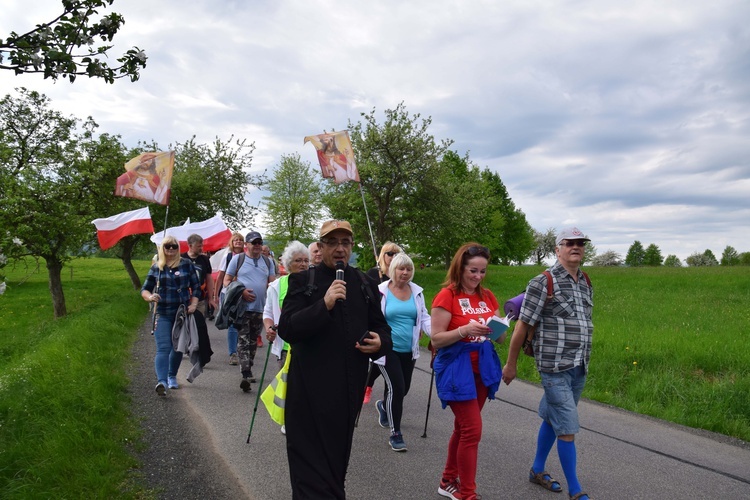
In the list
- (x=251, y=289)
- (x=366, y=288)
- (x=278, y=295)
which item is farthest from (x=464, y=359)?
(x=251, y=289)

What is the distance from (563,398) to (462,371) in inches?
29.6

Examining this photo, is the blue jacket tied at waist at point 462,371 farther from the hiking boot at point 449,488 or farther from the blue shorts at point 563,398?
the hiking boot at point 449,488

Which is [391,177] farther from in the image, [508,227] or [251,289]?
[508,227]

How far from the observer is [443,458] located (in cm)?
489

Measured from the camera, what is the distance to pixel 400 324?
5.53 metres

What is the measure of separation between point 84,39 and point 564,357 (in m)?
4.15

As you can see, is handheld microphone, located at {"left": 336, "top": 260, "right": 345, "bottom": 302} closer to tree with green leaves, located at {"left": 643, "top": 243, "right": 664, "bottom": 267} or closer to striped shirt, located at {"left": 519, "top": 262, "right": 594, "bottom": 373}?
striped shirt, located at {"left": 519, "top": 262, "right": 594, "bottom": 373}

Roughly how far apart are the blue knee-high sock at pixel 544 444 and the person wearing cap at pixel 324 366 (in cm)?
188

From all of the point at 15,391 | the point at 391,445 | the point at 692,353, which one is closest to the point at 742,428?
the point at 692,353

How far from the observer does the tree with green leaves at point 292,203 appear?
174 feet

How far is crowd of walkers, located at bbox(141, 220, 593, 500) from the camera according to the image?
3006 mm

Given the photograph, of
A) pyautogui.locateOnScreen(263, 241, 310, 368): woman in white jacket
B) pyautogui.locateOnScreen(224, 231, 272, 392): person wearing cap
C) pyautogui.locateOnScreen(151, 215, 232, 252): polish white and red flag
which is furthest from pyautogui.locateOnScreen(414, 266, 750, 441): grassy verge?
pyautogui.locateOnScreen(151, 215, 232, 252): polish white and red flag

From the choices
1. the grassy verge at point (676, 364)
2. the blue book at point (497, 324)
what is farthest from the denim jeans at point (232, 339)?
the blue book at point (497, 324)

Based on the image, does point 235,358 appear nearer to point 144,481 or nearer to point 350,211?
point 144,481
